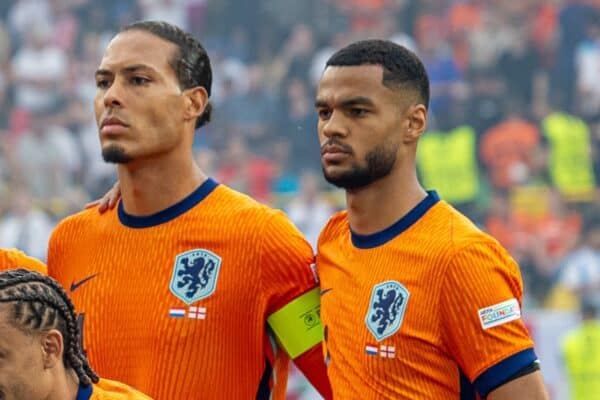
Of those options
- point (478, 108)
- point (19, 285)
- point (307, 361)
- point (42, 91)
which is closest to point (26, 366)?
point (19, 285)

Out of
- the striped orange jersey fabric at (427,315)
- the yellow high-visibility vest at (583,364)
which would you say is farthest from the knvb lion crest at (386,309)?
the yellow high-visibility vest at (583,364)

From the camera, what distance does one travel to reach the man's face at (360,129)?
13.7 ft

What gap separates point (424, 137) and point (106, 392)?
10.7m

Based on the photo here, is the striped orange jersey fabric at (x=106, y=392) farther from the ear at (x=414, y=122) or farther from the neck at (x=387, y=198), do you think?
the ear at (x=414, y=122)

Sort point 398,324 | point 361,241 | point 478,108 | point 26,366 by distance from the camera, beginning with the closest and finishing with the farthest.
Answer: point 26,366
point 398,324
point 361,241
point 478,108

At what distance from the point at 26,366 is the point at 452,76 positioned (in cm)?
1173

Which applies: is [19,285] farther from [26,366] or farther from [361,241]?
[361,241]

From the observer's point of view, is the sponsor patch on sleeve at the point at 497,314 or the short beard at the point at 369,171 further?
the short beard at the point at 369,171

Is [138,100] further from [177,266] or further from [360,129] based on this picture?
[360,129]

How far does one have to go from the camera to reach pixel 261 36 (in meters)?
15.6

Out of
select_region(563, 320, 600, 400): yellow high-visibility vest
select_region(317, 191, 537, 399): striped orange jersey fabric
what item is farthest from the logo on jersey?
select_region(563, 320, 600, 400): yellow high-visibility vest

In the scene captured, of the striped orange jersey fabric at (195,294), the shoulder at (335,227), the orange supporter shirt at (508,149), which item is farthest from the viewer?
the orange supporter shirt at (508,149)

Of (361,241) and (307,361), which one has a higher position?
(361,241)

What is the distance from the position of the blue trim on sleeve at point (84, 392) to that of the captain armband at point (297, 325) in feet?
3.52
